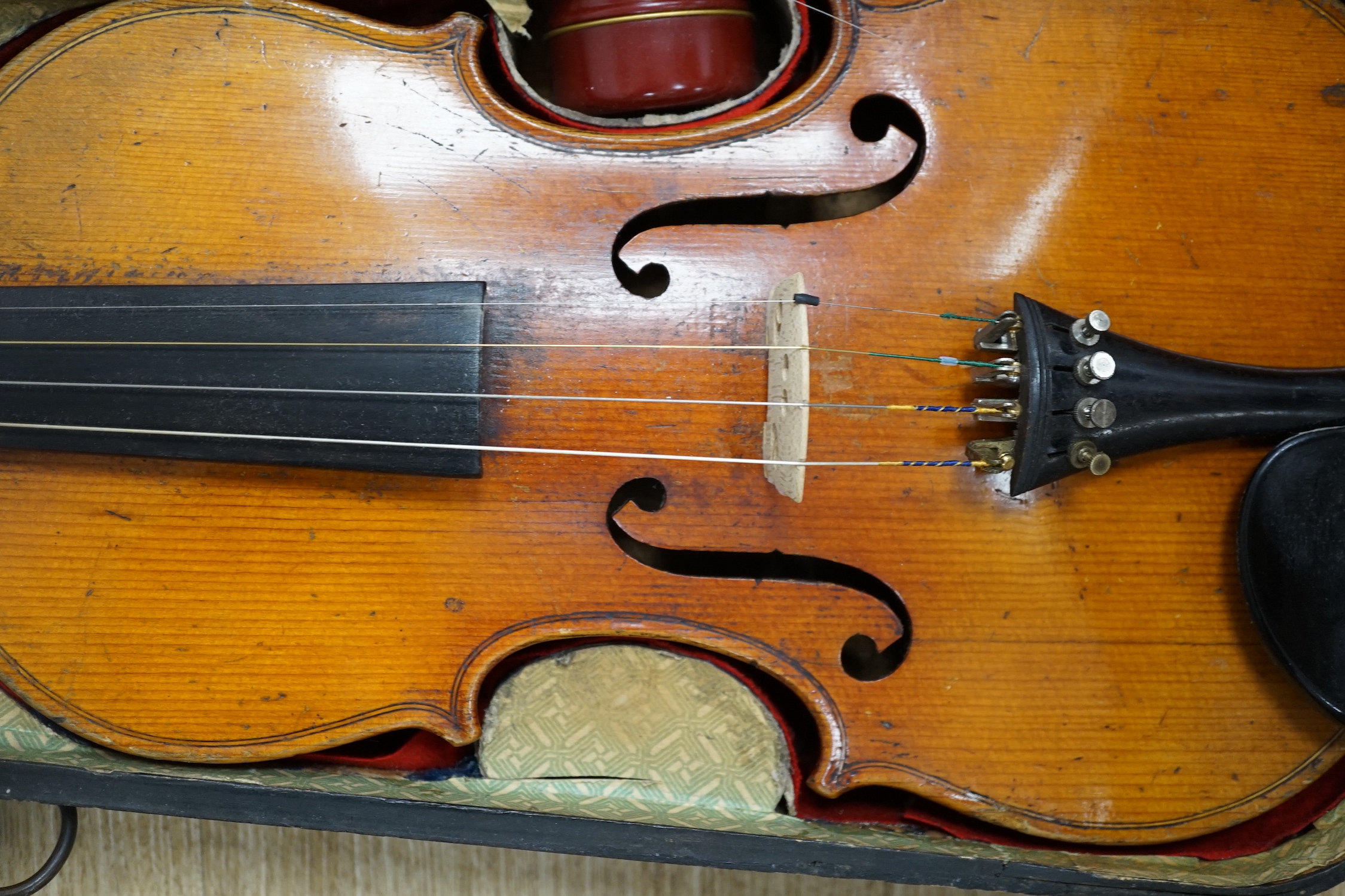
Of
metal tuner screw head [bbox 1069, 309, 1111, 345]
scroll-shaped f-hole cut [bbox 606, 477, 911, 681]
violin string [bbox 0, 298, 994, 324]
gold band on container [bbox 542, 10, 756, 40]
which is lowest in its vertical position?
scroll-shaped f-hole cut [bbox 606, 477, 911, 681]

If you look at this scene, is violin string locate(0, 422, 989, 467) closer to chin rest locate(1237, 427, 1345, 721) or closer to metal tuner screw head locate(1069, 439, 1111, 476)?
metal tuner screw head locate(1069, 439, 1111, 476)

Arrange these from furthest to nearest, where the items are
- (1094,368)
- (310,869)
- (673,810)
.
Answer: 1. (310,869)
2. (673,810)
3. (1094,368)

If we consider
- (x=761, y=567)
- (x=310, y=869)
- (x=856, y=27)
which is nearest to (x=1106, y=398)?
(x=761, y=567)

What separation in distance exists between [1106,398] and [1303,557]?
1.25ft

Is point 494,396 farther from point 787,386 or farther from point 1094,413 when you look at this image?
point 1094,413

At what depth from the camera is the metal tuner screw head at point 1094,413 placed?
1130 mm

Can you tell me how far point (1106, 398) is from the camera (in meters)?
1.15

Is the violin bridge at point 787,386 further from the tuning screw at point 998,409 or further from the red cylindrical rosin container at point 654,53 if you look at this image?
the red cylindrical rosin container at point 654,53

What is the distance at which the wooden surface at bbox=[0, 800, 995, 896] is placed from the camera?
1.66m

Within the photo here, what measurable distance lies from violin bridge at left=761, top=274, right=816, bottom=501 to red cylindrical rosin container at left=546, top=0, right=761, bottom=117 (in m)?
0.38

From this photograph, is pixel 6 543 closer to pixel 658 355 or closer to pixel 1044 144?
pixel 658 355

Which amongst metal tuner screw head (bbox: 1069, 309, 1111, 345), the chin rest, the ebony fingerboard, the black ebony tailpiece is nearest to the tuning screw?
the black ebony tailpiece

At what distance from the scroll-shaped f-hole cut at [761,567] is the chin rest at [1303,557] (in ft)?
1.57

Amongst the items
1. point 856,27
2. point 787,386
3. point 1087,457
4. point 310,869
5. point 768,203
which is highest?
point 856,27
